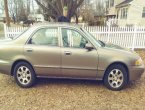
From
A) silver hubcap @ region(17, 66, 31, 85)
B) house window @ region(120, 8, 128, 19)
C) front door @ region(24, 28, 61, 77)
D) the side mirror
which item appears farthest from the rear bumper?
house window @ region(120, 8, 128, 19)

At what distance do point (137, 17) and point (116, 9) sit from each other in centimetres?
787

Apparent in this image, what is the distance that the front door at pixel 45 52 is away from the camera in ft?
15.4

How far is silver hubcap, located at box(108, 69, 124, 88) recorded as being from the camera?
4.78 meters

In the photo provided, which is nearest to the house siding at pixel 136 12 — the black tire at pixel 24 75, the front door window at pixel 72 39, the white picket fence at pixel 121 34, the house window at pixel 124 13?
the house window at pixel 124 13

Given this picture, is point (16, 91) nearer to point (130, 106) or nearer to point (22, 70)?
point (22, 70)

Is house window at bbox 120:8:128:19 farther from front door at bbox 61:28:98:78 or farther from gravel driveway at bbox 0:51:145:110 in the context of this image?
front door at bbox 61:28:98:78

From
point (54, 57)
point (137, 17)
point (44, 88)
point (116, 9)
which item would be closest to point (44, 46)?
point (54, 57)

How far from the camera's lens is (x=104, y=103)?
13.5ft

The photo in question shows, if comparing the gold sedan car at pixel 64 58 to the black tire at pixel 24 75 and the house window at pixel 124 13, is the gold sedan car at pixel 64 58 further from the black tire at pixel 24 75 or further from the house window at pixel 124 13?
the house window at pixel 124 13

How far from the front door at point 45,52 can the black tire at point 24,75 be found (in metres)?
0.16

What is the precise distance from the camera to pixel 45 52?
4691mm

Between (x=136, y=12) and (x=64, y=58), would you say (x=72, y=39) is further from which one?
(x=136, y=12)

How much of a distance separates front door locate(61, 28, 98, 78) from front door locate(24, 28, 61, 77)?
0.19 m

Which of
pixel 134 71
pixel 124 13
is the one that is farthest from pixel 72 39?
pixel 124 13
